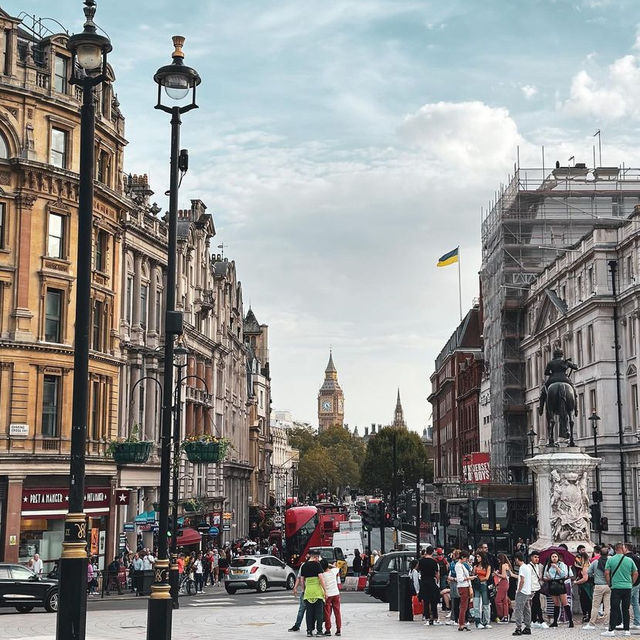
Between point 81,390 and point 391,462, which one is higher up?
point 391,462

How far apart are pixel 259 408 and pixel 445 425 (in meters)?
30.5

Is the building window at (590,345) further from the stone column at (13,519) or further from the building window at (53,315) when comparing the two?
the stone column at (13,519)

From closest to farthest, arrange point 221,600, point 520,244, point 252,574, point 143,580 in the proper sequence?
point 221,600 → point 143,580 → point 252,574 → point 520,244

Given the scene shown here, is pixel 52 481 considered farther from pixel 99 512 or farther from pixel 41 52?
pixel 41 52

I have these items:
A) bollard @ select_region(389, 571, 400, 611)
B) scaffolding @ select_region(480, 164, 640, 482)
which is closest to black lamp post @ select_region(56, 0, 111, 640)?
bollard @ select_region(389, 571, 400, 611)

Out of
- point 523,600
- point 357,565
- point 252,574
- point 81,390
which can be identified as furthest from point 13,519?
point 81,390

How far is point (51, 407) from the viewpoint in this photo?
3903 centimetres

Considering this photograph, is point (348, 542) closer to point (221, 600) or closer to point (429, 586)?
point (221, 600)

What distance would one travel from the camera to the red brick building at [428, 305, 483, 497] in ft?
326

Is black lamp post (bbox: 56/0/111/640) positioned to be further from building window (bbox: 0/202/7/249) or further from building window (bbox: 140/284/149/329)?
building window (bbox: 140/284/149/329)

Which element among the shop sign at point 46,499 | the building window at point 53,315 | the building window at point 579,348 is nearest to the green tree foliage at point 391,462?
the building window at point 579,348

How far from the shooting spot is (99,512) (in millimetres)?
42531

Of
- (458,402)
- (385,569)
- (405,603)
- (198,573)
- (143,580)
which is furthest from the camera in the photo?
(458,402)

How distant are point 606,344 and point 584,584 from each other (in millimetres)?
37519
